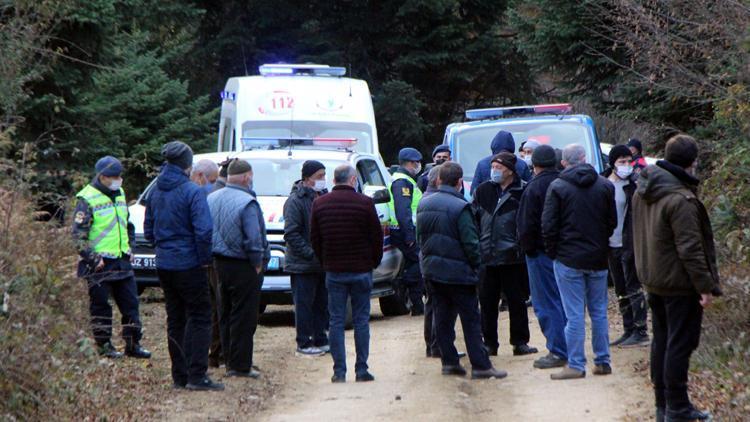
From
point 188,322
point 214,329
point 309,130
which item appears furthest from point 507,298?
point 309,130

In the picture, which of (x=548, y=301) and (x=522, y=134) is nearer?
(x=548, y=301)

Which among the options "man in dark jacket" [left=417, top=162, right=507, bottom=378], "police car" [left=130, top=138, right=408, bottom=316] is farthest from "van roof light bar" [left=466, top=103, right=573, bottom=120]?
"man in dark jacket" [left=417, top=162, right=507, bottom=378]

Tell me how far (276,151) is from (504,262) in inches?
202

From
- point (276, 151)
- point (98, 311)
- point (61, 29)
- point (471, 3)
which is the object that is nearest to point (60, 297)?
point (98, 311)

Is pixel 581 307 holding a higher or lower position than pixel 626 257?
lower

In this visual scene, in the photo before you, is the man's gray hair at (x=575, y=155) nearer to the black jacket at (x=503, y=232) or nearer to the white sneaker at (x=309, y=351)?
the black jacket at (x=503, y=232)

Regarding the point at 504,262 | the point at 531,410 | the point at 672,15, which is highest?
the point at 672,15

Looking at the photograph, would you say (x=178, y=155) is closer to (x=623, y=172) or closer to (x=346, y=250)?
(x=346, y=250)

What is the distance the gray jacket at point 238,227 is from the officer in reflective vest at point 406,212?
13.3 feet

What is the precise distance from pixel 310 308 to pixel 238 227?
1946 millimetres

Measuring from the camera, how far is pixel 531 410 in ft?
30.3

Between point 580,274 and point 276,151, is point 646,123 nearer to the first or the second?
point 276,151

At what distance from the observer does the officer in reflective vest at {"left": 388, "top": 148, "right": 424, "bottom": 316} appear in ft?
48.2

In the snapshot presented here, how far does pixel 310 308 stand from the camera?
1230cm
